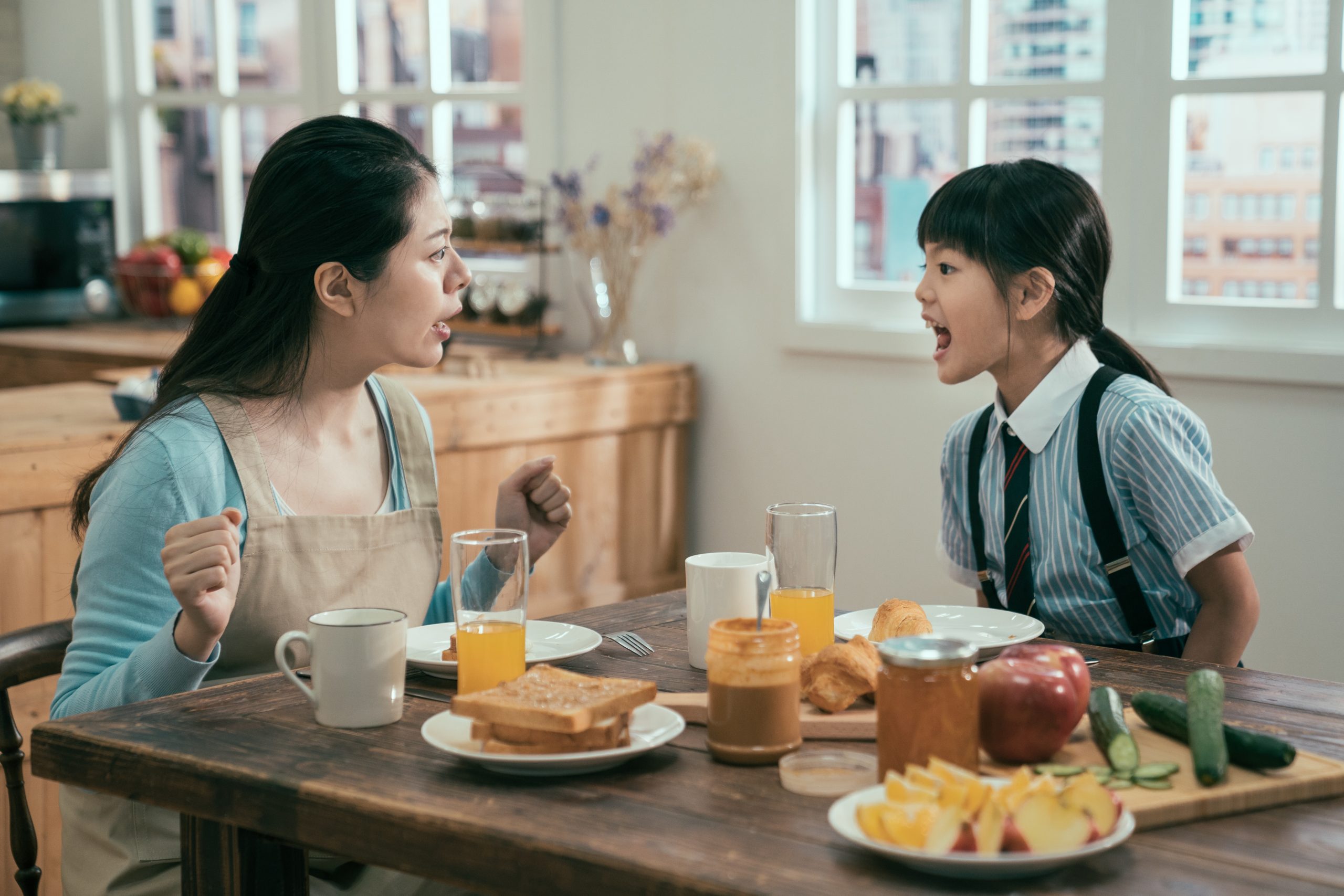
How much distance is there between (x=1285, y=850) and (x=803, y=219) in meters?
2.63

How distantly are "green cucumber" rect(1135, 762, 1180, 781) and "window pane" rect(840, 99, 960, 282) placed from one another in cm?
237

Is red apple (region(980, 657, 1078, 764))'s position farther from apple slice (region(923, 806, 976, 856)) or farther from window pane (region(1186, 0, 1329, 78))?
window pane (region(1186, 0, 1329, 78))

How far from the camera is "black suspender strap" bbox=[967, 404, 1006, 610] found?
1989 mm

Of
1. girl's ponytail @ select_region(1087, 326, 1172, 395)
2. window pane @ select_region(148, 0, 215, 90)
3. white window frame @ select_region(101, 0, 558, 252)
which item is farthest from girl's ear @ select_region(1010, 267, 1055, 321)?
window pane @ select_region(148, 0, 215, 90)

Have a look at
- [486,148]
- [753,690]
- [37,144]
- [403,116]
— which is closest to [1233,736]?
[753,690]

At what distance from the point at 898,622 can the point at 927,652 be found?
396 millimetres

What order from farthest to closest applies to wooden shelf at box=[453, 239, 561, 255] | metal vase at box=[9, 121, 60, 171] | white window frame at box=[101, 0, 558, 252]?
metal vase at box=[9, 121, 60, 171] → white window frame at box=[101, 0, 558, 252] → wooden shelf at box=[453, 239, 561, 255]

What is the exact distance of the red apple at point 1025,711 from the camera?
44.5 inches

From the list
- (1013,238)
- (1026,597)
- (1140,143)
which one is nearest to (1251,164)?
(1140,143)

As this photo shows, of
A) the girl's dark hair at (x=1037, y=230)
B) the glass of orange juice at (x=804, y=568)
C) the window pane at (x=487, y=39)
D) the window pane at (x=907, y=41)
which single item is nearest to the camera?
the glass of orange juice at (x=804, y=568)

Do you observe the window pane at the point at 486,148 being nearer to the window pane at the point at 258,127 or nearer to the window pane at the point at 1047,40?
the window pane at the point at 258,127

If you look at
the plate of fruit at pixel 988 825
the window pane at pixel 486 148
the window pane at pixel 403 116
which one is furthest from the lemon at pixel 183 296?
the plate of fruit at pixel 988 825

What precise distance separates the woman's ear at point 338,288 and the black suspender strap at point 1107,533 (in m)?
0.91

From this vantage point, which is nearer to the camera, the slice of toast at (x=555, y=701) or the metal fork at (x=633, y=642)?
the slice of toast at (x=555, y=701)
